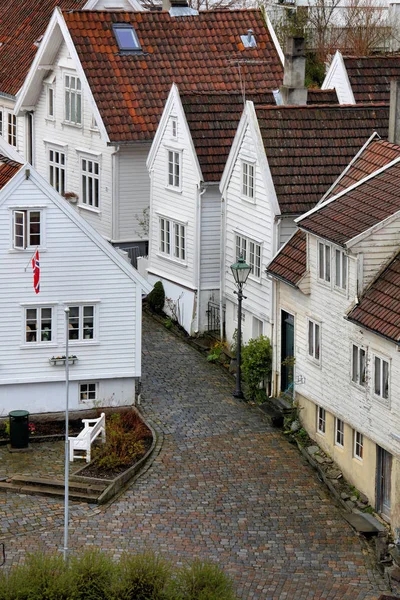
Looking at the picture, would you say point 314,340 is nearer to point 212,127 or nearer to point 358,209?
point 358,209

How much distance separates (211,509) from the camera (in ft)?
125

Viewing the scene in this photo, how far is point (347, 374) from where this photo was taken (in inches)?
1545

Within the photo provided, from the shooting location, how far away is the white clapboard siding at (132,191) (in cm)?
5672

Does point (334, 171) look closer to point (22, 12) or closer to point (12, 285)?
point (12, 285)

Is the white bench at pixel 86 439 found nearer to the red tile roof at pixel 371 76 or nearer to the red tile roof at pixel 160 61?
the red tile roof at pixel 160 61

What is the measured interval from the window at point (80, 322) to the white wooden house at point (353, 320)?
5.22 meters

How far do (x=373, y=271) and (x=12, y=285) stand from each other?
1016 centimetres

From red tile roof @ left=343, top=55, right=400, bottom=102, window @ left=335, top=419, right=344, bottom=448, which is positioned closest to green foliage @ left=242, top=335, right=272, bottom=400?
window @ left=335, top=419, right=344, bottom=448

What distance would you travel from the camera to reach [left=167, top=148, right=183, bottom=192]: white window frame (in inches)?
2026

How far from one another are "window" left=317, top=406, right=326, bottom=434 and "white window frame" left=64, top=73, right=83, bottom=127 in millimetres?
20620

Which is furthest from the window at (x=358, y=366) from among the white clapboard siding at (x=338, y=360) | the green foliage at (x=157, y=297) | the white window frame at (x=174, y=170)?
the green foliage at (x=157, y=297)

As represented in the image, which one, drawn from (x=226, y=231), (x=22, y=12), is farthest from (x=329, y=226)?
(x=22, y=12)

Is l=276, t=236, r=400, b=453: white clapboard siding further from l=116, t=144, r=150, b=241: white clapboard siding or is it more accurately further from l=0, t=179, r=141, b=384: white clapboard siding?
l=116, t=144, r=150, b=241: white clapboard siding

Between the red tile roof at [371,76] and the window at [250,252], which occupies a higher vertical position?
the red tile roof at [371,76]
